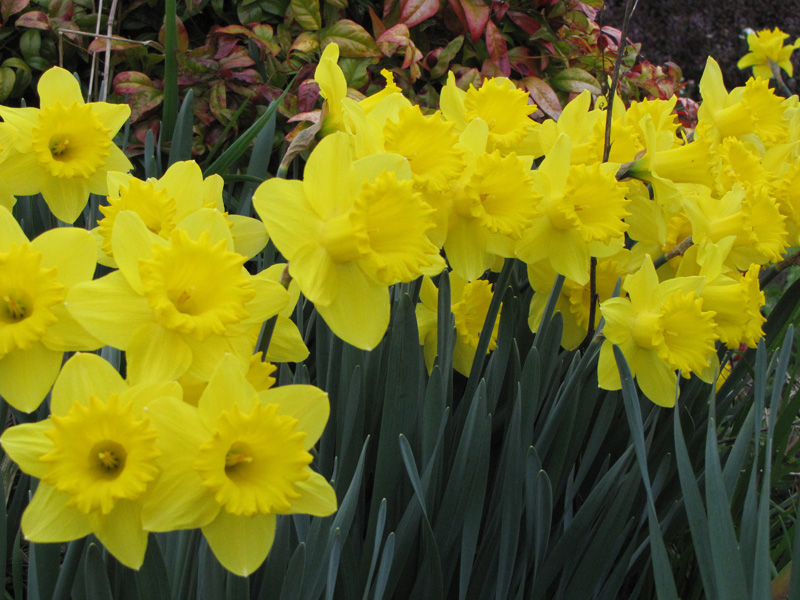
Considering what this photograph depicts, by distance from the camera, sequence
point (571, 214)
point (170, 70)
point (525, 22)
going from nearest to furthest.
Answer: point (571, 214), point (170, 70), point (525, 22)

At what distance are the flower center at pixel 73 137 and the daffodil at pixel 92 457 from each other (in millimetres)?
489

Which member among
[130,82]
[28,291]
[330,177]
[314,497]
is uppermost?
[330,177]

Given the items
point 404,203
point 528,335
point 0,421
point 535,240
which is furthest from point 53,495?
point 528,335

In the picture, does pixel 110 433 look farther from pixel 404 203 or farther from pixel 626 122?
pixel 626 122

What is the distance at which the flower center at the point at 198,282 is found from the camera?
0.61 metres

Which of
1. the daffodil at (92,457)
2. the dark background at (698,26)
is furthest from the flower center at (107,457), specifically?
the dark background at (698,26)

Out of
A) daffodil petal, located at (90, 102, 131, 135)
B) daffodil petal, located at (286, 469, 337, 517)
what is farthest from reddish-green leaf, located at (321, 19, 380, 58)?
daffodil petal, located at (286, 469, 337, 517)

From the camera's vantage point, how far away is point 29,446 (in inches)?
23.3

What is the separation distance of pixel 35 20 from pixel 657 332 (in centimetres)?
208

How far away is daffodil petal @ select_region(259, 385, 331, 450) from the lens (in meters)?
0.64

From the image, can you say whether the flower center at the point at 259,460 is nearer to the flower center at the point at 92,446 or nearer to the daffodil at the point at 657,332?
the flower center at the point at 92,446

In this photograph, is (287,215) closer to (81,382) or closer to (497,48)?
(81,382)

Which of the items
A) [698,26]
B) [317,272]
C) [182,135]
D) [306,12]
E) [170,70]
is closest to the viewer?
[317,272]

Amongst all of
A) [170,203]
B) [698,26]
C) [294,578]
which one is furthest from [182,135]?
[698,26]
